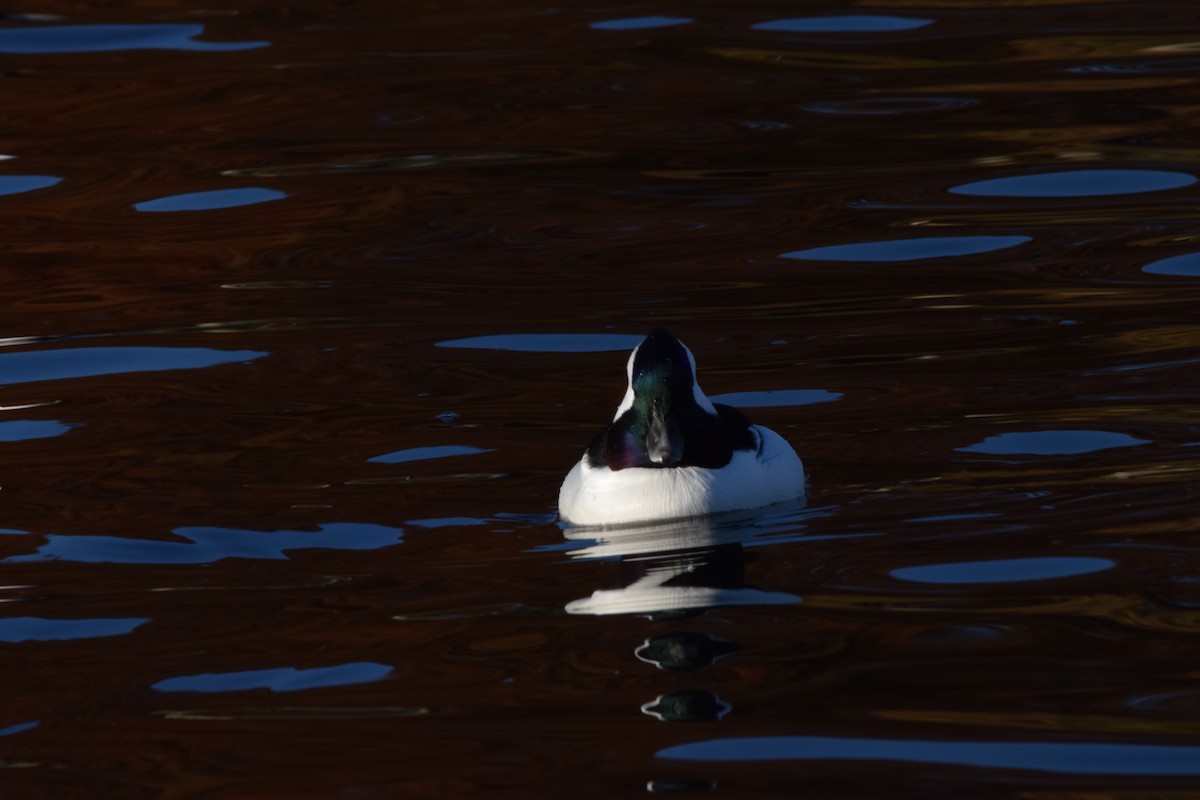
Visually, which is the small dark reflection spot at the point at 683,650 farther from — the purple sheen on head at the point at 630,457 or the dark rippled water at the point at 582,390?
the purple sheen on head at the point at 630,457

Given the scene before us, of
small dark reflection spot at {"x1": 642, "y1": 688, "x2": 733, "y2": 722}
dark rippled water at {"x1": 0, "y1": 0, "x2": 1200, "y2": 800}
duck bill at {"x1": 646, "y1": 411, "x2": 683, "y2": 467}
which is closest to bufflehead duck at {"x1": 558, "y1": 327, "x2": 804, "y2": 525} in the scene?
duck bill at {"x1": 646, "y1": 411, "x2": 683, "y2": 467}

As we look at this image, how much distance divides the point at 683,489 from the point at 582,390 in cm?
207

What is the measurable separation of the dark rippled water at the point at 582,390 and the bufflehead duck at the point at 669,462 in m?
0.12

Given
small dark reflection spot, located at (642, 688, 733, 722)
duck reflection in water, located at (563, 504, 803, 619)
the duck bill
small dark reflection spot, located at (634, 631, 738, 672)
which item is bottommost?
duck reflection in water, located at (563, 504, 803, 619)

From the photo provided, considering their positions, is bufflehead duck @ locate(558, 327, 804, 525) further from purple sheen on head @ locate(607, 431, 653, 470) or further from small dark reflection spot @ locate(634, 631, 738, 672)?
small dark reflection spot @ locate(634, 631, 738, 672)

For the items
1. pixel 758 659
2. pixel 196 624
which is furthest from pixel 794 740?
pixel 196 624

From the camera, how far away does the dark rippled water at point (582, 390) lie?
5.80 metres

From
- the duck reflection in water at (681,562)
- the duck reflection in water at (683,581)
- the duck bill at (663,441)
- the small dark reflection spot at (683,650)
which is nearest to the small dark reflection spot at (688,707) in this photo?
the duck reflection in water at (683,581)

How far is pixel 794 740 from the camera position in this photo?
5.55 meters

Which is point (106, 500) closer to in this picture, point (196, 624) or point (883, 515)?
point (196, 624)

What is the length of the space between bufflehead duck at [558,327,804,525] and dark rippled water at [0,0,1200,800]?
125mm

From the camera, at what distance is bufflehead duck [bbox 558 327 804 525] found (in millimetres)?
7887

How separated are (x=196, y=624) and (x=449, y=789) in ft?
5.78

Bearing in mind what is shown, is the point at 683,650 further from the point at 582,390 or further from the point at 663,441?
the point at 582,390
